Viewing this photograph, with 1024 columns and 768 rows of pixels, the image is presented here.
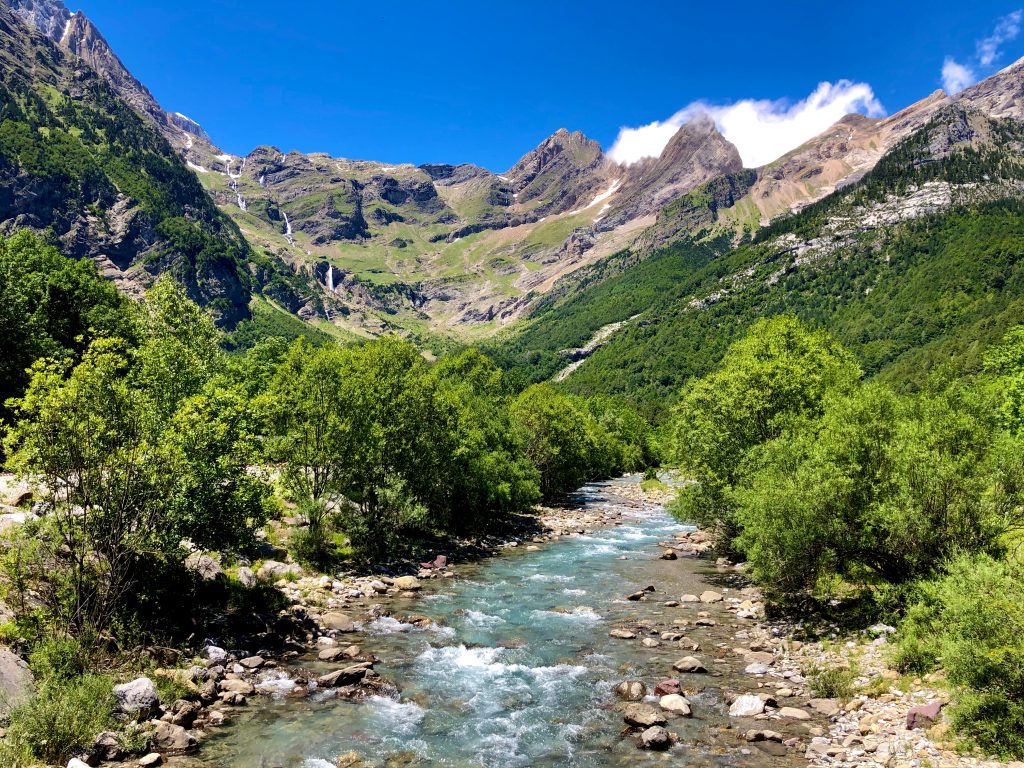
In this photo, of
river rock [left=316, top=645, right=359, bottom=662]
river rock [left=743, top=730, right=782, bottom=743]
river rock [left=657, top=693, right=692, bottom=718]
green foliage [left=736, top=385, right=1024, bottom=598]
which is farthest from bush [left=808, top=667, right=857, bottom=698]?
river rock [left=316, top=645, right=359, bottom=662]

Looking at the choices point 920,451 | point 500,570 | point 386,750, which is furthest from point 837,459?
point 500,570

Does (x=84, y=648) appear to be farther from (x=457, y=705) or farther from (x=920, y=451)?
(x=920, y=451)

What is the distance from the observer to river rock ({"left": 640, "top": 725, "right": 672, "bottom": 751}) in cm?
1616

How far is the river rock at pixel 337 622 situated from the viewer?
25547 millimetres

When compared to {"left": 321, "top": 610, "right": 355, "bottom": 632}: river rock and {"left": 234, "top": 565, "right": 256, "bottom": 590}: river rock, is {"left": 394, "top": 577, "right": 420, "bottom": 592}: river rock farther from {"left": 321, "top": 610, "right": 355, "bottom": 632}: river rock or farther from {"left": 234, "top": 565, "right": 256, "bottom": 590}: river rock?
{"left": 234, "top": 565, "right": 256, "bottom": 590}: river rock

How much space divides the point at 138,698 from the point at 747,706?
708 inches

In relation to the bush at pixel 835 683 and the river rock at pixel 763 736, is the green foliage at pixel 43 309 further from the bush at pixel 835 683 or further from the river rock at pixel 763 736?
the bush at pixel 835 683

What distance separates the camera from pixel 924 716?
15391mm

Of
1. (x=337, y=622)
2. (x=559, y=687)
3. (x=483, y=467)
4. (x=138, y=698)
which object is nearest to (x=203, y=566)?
(x=337, y=622)

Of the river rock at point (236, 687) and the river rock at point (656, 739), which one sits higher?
the river rock at point (236, 687)

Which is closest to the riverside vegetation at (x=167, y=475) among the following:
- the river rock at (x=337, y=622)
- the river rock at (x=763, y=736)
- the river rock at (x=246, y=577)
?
the river rock at (x=246, y=577)

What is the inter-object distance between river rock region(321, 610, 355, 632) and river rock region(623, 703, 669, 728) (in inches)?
525

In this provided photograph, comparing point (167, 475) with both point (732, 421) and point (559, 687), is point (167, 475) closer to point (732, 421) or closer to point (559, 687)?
point (559, 687)

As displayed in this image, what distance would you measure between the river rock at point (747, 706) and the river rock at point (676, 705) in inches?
52.7
